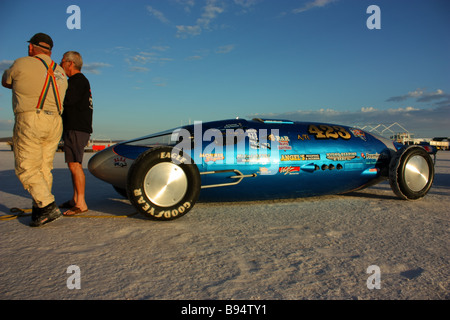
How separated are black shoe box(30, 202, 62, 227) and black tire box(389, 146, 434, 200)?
4.52 meters

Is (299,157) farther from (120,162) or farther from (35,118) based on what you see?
(35,118)

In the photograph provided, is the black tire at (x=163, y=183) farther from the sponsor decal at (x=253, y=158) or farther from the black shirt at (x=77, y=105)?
the black shirt at (x=77, y=105)

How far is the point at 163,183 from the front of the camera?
334 cm

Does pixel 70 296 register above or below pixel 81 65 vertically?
below

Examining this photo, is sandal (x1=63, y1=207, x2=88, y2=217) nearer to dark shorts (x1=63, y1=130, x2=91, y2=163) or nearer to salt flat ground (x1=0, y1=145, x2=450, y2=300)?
salt flat ground (x1=0, y1=145, x2=450, y2=300)

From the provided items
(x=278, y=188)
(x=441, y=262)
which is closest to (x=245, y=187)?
(x=278, y=188)

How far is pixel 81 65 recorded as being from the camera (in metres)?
3.94

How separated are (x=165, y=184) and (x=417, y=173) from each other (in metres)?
3.83

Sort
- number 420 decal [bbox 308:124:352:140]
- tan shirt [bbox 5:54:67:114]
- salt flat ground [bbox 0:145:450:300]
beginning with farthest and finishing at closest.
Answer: number 420 decal [bbox 308:124:352:140]
tan shirt [bbox 5:54:67:114]
salt flat ground [bbox 0:145:450:300]

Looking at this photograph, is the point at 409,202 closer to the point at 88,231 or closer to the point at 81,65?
the point at 88,231

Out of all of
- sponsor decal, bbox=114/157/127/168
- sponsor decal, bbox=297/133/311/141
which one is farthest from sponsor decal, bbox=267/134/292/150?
sponsor decal, bbox=114/157/127/168

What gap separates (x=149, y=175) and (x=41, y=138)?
1.21 metres

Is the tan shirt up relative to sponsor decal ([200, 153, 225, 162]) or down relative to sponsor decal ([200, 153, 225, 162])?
up

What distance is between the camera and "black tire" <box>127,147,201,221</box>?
125 inches
